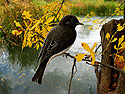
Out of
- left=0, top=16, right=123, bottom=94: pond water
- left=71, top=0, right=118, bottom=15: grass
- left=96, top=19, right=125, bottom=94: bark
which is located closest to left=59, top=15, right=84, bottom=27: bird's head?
left=96, top=19, right=125, bottom=94: bark

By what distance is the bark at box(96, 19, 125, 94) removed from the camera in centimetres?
123

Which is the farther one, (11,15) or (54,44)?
(11,15)

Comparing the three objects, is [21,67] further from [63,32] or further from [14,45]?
[63,32]

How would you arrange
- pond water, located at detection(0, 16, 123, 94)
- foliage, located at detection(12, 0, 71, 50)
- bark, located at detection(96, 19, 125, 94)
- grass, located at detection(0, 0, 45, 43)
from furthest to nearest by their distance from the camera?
grass, located at detection(0, 0, 45, 43) < pond water, located at detection(0, 16, 123, 94) < bark, located at detection(96, 19, 125, 94) < foliage, located at detection(12, 0, 71, 50)

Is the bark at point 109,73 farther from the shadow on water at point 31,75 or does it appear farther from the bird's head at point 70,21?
the shadow on water at point 31,75

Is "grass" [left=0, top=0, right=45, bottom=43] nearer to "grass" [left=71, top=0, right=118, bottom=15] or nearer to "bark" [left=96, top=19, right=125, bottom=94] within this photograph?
"bark" [left=96, top=19, right=125, bottom=94]

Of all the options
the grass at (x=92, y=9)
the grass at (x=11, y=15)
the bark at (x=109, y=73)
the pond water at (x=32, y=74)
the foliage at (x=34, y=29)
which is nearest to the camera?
the foliage at (x=34, y=29)

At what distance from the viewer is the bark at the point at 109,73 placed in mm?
1226

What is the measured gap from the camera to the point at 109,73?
53.5 inches

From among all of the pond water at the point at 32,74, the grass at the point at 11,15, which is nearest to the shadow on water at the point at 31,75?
the pond water at the point at 32,74

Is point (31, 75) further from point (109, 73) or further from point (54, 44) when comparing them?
point (54, 44)

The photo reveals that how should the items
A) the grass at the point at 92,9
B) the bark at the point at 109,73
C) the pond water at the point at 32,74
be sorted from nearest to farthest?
the bark at the point at 109,73 < the pond water at the point at 32,74 < the grass at the point at 92,9

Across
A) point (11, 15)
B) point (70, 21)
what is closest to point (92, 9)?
point (11, 15)

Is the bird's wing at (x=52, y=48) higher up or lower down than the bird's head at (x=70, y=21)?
lower down
